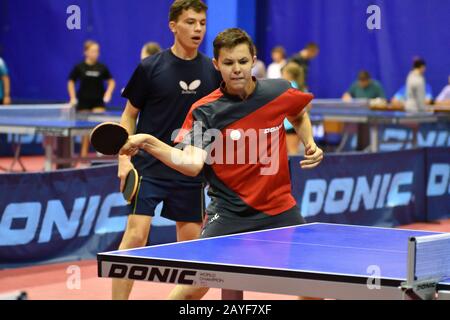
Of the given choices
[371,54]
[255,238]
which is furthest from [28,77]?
[255,238]

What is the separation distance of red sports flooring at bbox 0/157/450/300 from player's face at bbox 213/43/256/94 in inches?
101

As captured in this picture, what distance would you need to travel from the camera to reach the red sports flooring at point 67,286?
7039mm

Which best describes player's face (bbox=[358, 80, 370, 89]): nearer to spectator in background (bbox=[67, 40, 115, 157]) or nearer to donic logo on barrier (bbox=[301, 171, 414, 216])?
spectator in background (bbox=[67, 40, 115, 157])

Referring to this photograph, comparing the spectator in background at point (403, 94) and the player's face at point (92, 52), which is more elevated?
the player's face at point (92, 52)

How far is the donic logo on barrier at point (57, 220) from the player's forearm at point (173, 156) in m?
3.52

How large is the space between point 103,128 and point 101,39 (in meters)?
16.0

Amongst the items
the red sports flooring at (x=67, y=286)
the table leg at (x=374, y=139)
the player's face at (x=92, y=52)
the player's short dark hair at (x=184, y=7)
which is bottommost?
the table leg at (x=374, y=139)

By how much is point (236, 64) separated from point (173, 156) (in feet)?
1.86

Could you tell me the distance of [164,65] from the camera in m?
5.63

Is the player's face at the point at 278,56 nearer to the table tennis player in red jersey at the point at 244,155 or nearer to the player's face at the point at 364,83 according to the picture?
the player's face at the point at 364,83

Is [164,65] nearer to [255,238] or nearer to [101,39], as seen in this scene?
[255,238]

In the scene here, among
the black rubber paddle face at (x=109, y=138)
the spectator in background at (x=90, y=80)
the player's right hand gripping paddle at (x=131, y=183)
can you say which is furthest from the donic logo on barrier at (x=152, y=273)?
the spectator in background at (x=90, y=80)

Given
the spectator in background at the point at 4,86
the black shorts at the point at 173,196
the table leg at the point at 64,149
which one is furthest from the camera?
the spectator in background at the point at 4,86

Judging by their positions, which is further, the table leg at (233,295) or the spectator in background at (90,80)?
the spectator in background at (90,80)
